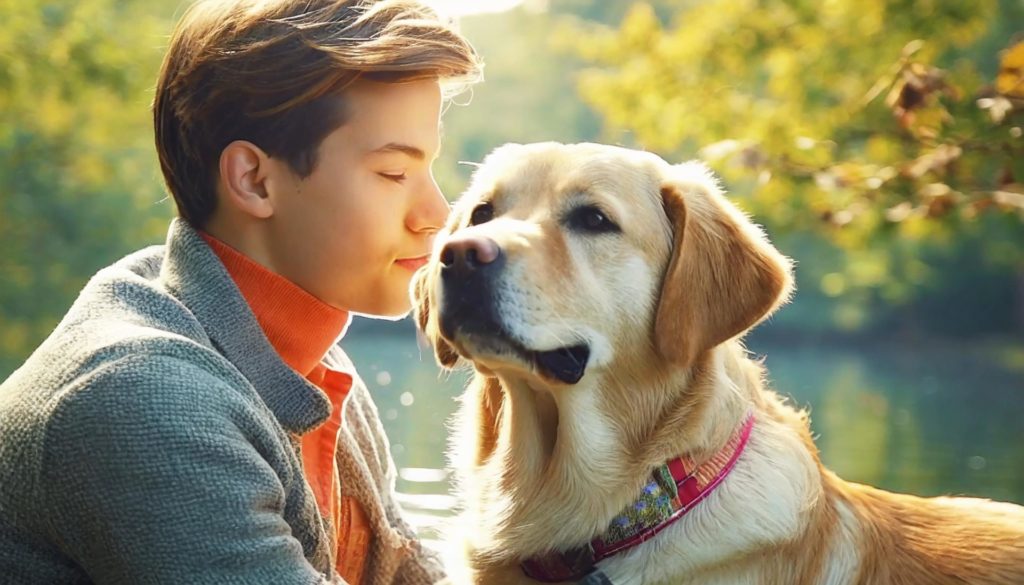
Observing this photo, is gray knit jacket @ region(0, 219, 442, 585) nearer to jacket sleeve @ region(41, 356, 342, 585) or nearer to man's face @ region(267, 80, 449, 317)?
jacket sleeve @ region(41, 356, 342, 585)

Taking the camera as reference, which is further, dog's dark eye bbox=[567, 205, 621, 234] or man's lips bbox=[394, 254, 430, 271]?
man's lips bbox=[394, 254, 430, 271]

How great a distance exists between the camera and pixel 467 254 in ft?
8.98

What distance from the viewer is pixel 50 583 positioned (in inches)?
98.8

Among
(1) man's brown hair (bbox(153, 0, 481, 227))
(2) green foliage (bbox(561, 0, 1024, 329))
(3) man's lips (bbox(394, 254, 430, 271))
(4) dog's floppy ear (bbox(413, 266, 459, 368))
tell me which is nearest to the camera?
(1) man's brown hair (bbox(153, 0, 481, 227))

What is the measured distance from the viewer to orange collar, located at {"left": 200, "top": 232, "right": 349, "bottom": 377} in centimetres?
303

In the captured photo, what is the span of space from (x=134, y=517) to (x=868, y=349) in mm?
34977

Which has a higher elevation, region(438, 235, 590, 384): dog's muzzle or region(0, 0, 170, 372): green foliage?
region(438, 235, 590, 384): dog's muzzle

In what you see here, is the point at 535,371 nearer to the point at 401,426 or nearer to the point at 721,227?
the point at 721,227

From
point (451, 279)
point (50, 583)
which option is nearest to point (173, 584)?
point (50, 583)

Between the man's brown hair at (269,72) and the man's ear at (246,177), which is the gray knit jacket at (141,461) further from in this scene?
the man's brown hair at (269,72)

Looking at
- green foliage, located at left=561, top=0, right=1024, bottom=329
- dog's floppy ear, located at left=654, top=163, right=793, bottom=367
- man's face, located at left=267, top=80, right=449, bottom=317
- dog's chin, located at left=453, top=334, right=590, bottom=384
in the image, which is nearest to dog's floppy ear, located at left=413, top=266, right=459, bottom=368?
man's face, located at left=267, top=80, right=449, bottom=317

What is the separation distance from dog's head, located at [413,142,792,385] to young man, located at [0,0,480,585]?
266mm

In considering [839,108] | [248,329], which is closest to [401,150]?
[248,329]

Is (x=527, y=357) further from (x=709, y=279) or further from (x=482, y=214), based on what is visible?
(x=482, y=214)
